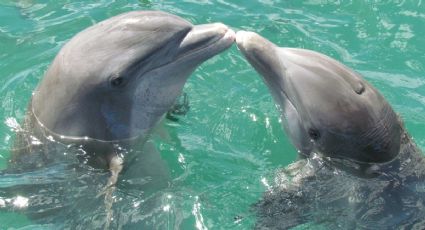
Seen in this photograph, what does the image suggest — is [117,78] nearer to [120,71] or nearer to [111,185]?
[120,71]

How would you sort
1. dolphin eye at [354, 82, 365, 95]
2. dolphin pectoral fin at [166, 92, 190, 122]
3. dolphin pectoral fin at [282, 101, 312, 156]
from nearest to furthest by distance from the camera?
dolphin eye at [354, 82, 365, 95] < dolphin pectoral fin at [282, 101, 312, 156] < dolphin pectoral fin at [166, 92, 190, 122]

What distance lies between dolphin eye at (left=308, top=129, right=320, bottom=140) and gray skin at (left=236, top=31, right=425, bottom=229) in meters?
0.01

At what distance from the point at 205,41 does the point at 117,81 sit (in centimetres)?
96

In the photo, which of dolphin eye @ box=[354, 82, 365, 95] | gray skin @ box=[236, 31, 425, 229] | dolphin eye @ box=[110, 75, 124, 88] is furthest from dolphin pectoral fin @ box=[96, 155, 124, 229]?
dolphin eye @ box=[354, 82, 365, 95]

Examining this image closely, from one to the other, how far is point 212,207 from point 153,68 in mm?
1728

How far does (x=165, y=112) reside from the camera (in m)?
7.11

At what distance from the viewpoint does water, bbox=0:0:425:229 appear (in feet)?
22.9

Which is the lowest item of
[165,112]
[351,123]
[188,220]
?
[188,220]

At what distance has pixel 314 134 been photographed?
6605mm

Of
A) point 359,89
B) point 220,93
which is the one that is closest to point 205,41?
point 359,89

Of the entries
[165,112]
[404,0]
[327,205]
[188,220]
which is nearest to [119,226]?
[188,220]

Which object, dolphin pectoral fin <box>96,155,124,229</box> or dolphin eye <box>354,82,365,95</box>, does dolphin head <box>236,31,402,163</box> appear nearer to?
dolphin eye <box>354,82,365,95</box>

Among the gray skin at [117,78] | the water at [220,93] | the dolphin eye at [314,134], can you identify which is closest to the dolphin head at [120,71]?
the gray skin at [117,78]

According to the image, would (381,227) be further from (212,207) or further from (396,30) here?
(396,30)
